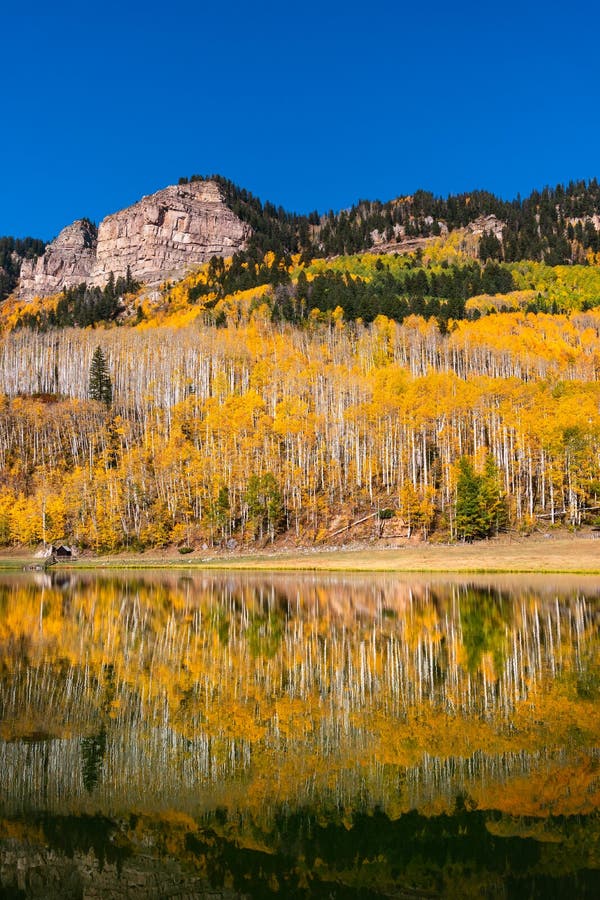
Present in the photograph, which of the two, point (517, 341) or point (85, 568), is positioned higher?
point (517, 341)

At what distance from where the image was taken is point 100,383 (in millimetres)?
136375

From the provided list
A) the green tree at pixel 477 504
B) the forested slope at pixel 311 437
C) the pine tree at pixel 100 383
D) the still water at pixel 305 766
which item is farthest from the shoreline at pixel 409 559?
the pine tree at pixel 100 383

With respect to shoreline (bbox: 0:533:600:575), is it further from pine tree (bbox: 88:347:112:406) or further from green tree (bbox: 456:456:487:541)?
pine tree (bbox: 88:347:112:406)

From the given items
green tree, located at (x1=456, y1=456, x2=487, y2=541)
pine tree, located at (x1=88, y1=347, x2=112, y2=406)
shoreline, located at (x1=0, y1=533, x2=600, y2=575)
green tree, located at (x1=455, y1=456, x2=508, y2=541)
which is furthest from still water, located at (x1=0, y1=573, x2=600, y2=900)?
pine tree, located at (x1=88, y1=347, x2=112, y2=406)

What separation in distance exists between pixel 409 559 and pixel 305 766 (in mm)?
56564

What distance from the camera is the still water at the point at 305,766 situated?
8102 millimetres

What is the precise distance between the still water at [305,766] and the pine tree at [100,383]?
379 ft

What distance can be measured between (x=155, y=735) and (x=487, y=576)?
45203 mm

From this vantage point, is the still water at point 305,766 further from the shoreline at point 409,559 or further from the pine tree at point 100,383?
the pine tree at point 100,383

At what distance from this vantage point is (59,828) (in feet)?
30.9

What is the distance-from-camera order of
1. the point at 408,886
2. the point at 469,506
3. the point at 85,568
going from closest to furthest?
the point at 408,886
the point at 469,506
the point at 85,568

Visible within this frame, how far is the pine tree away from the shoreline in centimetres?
5329

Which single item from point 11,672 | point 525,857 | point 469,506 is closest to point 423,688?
point 525,857

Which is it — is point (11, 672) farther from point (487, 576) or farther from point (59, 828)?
point (487, 576)
